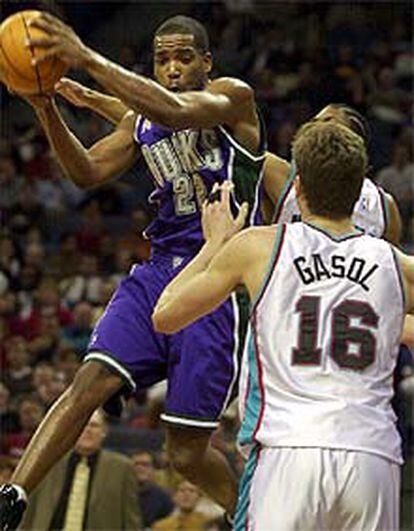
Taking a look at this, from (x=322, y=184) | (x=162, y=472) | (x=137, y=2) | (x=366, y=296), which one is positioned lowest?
(x=162, y=472)

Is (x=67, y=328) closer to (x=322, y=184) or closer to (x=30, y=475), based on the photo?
(x=30, y=475)

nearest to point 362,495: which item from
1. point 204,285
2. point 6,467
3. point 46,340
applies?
point 204,285

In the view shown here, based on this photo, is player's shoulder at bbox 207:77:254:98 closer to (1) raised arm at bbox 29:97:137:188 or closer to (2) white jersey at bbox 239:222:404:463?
(1) raised arm at bbox 29:97:137:188

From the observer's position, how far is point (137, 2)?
773 inches

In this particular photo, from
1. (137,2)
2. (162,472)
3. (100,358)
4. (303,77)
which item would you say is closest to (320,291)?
(100,358)

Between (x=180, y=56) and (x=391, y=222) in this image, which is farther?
(x=391, y=222)

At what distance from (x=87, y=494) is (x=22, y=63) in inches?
184

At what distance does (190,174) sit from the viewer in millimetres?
6465

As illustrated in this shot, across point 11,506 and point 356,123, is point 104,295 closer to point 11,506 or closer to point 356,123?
point 356,123

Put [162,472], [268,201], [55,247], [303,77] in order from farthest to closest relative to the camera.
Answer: [303,77] < [55,247] < [162,472] < [268,201]


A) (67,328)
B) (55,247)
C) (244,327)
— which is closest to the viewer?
(244,327)

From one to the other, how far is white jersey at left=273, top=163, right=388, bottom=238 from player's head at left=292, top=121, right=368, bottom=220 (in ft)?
6.77

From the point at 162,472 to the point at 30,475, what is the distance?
5676 millimetres

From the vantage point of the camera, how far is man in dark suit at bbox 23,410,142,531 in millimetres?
9570
